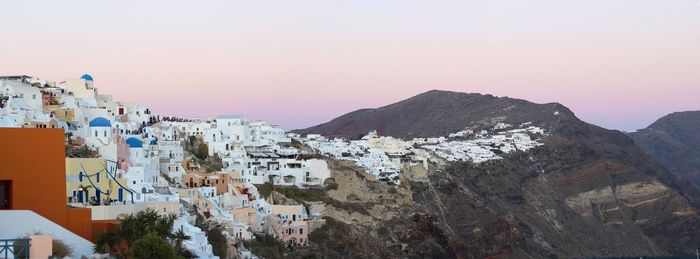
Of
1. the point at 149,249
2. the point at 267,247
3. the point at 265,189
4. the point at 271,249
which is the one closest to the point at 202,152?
the point at 265,189

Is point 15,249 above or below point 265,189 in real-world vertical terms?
below

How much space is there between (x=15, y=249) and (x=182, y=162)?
38.5 metres

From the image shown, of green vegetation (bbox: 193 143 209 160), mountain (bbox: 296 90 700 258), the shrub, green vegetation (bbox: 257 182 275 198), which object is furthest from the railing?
green vegetation (bbox: 193 143 209 160)

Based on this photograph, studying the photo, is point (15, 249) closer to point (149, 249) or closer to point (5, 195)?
point (149, 249)

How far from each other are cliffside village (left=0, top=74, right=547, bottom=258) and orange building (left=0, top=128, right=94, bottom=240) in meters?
3.88

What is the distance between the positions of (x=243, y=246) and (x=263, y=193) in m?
14.8

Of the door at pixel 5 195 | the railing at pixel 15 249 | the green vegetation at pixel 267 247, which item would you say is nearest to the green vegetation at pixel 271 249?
the green vegetation at pixel 267 247

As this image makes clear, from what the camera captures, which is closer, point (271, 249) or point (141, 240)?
point (141, 240)

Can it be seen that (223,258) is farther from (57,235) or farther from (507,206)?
(507,206)

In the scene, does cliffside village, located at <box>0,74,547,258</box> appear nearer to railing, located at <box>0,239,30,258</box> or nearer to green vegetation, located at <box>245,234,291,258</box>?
green vegetation, located at <box>245,234,291,258</box>

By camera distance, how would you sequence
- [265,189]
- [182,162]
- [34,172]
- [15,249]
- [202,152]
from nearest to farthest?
[15,249] → [34,172] → [182,162] → [265,189] → [202,152]

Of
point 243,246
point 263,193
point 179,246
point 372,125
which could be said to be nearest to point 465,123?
point 372,125

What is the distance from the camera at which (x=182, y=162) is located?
63.0 meters

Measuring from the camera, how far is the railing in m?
24.5
